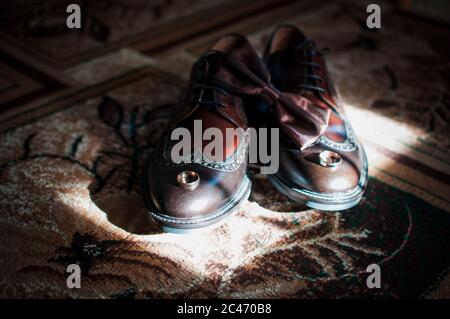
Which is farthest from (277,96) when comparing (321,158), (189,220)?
(189,220)

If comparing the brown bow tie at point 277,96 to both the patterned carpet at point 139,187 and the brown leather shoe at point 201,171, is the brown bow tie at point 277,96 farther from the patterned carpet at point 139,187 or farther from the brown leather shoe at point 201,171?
the patterned carpet at point 139,187

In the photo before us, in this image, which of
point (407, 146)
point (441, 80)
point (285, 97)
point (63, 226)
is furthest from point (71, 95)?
point (441, 80)

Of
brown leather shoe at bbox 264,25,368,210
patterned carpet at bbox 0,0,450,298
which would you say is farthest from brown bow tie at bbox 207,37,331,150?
patterned carpet at bbox 0,0,450,298

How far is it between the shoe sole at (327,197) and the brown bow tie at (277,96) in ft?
0.26

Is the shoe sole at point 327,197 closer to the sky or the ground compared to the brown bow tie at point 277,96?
closer to the ground

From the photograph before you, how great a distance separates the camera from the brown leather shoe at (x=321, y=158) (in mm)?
797

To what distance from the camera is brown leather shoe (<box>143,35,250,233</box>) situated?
2.41ft

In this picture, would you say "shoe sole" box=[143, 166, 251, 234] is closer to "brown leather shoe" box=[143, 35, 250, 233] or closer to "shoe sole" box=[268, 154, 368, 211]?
"brown leather shoe" box=[143, 35, 250, 233]

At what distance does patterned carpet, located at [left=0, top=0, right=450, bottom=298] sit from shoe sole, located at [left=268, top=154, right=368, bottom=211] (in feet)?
0.11

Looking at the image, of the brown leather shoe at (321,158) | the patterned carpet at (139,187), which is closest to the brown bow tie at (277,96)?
the brown leather shoe at (321,158)

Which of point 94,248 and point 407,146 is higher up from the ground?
point 407,146

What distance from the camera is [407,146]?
103cm

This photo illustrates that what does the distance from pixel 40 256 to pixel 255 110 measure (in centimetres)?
49
